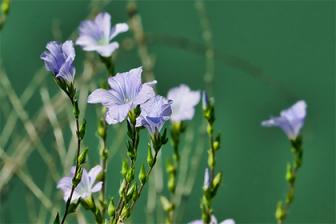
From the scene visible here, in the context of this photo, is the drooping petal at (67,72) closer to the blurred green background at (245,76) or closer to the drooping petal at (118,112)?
the drooping petal at (118,112)

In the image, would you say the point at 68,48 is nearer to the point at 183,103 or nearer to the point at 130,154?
the point at 130,154

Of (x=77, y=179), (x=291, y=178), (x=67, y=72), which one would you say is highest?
(x=67, y=72)

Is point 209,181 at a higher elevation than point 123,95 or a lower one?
lower

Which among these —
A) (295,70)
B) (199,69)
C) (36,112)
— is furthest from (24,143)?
(295,70)

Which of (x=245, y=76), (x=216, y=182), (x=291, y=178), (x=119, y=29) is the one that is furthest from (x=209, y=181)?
(x=245, y=76)

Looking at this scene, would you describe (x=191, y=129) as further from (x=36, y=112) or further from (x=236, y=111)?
(x=36, y=112)

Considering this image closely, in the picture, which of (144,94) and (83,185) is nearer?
(144,94)

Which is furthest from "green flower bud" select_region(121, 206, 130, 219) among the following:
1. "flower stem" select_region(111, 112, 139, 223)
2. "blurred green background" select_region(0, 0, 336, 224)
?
"blurred green background" select_region(0, 0, 336, 224)
